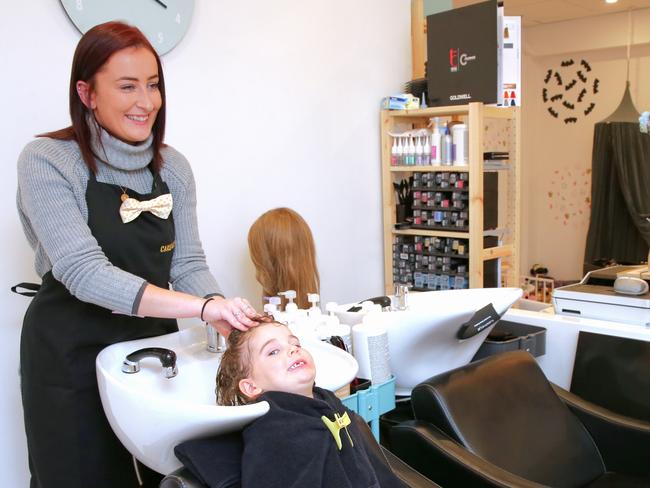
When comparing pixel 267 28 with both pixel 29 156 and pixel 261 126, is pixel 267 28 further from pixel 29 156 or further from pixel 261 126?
pixel 29 156

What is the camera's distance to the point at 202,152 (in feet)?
8.14

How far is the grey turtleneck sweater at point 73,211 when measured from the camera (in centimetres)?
133

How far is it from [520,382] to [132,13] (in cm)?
175

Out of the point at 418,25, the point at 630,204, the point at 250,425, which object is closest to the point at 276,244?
the point at 250,425

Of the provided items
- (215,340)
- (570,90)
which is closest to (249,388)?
(215,340)

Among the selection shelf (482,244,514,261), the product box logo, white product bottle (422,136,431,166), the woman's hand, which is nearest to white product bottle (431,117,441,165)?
white product bottle (422,136,431,166)

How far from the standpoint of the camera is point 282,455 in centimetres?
108

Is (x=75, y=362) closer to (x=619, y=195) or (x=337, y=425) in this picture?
(x=337, y=425)

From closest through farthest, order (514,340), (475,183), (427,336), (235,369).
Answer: (235,369) → (427,336) → (514,340) → (475,183)

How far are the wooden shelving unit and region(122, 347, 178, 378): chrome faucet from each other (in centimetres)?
190

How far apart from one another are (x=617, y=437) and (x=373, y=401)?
0.75 m

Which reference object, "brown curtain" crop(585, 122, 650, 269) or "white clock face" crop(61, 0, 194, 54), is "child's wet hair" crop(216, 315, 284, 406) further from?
"brown curtain" crop(585, 122, 650, 269)

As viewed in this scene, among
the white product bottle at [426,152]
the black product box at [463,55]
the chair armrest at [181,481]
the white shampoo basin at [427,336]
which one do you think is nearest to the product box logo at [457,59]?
the black product box at [463,55]

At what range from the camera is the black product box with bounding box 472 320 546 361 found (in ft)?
6.80
